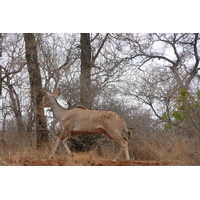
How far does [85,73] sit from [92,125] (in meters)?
4.65

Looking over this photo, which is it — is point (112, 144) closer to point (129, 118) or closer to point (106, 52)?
point (129, 118)

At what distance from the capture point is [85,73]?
14.6 m

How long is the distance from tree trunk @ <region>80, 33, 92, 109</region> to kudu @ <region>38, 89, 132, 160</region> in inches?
82.3

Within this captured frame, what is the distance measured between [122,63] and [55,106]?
24.0 ft

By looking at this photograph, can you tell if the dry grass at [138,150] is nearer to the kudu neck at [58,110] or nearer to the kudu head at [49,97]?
the kudu neck at [58,110]

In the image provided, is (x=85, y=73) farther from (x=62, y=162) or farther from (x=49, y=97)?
(x=62, y=162)

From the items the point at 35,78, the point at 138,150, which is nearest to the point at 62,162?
the point at 138,150

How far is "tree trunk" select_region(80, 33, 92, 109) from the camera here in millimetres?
12836

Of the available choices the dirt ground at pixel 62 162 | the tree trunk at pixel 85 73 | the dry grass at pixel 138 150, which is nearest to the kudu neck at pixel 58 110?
the dry grass at pixel 138 150

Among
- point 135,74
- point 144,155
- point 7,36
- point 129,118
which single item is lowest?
point 144,155

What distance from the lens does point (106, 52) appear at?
53.9 feet

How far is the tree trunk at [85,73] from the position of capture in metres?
12.8

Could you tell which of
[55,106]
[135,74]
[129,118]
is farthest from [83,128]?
[135,74]

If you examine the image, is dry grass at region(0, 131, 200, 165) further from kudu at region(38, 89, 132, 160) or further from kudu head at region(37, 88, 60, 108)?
kudu head at region(37, 88, 60, 108)
